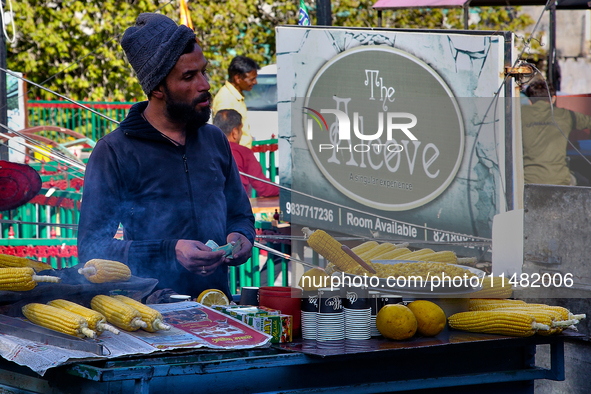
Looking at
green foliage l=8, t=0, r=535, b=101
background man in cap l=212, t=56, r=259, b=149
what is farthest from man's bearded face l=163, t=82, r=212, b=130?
green foliage l=8, t=0, r=535, b=101

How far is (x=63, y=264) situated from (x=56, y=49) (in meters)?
8.91

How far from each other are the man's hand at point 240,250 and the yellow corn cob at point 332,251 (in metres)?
0.29

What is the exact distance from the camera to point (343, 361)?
2201 mm

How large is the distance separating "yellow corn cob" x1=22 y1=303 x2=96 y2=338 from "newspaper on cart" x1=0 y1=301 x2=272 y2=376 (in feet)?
0.19

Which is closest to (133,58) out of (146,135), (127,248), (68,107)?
(146,135)

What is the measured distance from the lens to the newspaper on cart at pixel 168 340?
190cm

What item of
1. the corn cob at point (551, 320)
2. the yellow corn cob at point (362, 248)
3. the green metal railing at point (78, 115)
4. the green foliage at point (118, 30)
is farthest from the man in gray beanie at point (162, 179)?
the green foliage at point (118, 30)

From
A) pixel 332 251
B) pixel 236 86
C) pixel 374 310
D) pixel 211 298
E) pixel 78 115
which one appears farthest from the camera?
pixel 78 115

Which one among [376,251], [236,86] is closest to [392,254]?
[376,251]

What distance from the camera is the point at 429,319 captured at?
2377 millimetres

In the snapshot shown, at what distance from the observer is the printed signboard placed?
3.98 m

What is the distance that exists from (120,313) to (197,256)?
1.66ft

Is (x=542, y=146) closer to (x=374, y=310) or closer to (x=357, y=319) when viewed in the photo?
(x=374, y=310)

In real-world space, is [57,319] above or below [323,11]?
below
